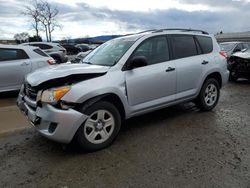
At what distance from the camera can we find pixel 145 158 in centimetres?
388

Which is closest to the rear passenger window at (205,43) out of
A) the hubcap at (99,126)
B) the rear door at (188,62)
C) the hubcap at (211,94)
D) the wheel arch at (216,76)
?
the rear door at (188,62)

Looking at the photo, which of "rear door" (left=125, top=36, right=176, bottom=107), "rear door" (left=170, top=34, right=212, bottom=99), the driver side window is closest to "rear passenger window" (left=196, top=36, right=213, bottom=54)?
"rear door" (left=170, top=34, right=212, bottom=99)

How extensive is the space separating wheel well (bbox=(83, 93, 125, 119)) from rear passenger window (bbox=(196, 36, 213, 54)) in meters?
2.65

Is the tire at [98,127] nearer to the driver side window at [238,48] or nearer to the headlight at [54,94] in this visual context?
the headlight at [54,94]

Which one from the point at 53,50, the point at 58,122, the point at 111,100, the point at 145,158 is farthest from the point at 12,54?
the point at 53,50

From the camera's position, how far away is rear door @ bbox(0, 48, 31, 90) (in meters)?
7.71

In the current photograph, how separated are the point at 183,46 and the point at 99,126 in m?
2.65

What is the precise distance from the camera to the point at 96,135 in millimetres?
4125

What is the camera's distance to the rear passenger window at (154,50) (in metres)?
4.92

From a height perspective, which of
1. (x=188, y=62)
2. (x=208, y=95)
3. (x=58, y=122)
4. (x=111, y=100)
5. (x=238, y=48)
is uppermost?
(x=188, y=62)

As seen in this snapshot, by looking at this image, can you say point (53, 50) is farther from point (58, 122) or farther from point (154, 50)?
point (58, 122)

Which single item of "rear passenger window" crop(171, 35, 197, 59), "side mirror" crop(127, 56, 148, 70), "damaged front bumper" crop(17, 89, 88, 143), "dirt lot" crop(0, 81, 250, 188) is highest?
"rear passenger window" crop(171, 35, 197, 59)

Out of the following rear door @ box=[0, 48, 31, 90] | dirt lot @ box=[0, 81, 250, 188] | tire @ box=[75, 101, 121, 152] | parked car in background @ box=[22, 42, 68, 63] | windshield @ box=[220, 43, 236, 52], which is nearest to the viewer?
dirt lot @ box=[0, 81, 250, 188]

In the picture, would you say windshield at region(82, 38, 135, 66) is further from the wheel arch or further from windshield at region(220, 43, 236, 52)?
windshield at region(220, 43, 236, 52)
